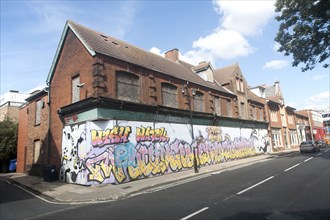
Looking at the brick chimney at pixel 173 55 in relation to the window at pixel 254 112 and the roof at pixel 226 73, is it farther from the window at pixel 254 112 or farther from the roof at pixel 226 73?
the window at pixel 254 112

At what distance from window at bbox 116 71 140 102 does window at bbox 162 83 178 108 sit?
9.76 feet


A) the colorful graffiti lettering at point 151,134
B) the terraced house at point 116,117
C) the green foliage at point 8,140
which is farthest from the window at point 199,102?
the green foliage at point 8,140

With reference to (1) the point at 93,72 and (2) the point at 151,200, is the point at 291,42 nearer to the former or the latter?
(2) the point at 151,200

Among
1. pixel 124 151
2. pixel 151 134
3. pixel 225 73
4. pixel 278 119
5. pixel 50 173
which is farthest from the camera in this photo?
pixel 278 119

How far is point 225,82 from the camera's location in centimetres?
3116

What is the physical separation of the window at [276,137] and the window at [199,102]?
2116 centimetres

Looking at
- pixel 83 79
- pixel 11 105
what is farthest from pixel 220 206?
pixel 11 105

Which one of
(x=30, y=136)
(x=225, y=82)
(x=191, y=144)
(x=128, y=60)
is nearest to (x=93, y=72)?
(x=128, y=60)

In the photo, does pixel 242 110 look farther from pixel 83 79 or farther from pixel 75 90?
pixel 83 79

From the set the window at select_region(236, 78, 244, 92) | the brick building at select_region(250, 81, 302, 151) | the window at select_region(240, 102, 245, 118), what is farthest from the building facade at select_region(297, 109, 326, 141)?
the window at select_region(240, 102, 245, 118)

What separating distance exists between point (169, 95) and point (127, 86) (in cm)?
457

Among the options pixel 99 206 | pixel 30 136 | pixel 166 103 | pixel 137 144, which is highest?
pixel 166 103

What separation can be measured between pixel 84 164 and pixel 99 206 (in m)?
6.11

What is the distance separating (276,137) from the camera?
134 ft
